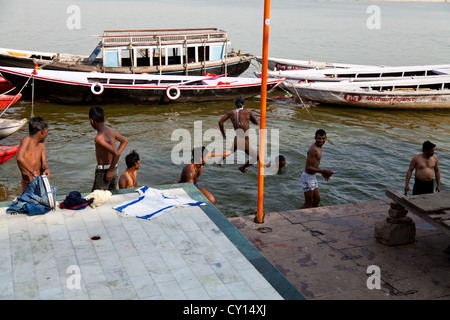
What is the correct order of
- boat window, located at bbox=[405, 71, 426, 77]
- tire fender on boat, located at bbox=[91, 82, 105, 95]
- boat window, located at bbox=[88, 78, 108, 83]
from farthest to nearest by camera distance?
boat window, located at bbox=[405, 71, 426, 77] → boat window, located at bbox=[88, 78, 108, 83] → tire fender on boat, located at bbox=[91, 82, 105, 95]

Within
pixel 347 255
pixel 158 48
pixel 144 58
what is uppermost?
pixel 158 48

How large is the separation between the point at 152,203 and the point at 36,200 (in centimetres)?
146

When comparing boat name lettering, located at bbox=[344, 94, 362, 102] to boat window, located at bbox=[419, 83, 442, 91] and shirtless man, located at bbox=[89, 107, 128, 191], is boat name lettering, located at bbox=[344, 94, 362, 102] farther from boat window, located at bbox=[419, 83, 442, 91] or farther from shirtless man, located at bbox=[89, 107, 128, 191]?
shirtless man, located at bbox=[89, 107, 128, 191]

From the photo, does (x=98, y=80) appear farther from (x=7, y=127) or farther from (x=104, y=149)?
(x=104, y=149)

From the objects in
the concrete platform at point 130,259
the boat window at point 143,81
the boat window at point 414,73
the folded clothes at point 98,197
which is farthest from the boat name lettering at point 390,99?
the folded clothes at point 98,197

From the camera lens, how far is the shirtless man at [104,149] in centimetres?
734

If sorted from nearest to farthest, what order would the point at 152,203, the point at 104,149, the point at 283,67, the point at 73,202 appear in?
the point at 73,202 → the point at 152,203 → the point at 104,149 → the point at 283,67

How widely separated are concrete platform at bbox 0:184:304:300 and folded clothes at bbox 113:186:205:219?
0.11 metres

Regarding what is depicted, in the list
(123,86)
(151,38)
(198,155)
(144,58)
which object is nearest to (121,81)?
(123,86)

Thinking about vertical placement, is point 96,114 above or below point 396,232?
above

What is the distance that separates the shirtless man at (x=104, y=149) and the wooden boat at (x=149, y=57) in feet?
39.8

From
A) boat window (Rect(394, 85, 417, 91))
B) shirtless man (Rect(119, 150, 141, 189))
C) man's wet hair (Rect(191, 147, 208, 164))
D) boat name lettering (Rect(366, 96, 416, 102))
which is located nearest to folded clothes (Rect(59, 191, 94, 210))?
shirtless man (Rect(119, 150, 141, 189))

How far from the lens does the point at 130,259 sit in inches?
199

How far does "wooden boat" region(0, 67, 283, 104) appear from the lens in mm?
18344
